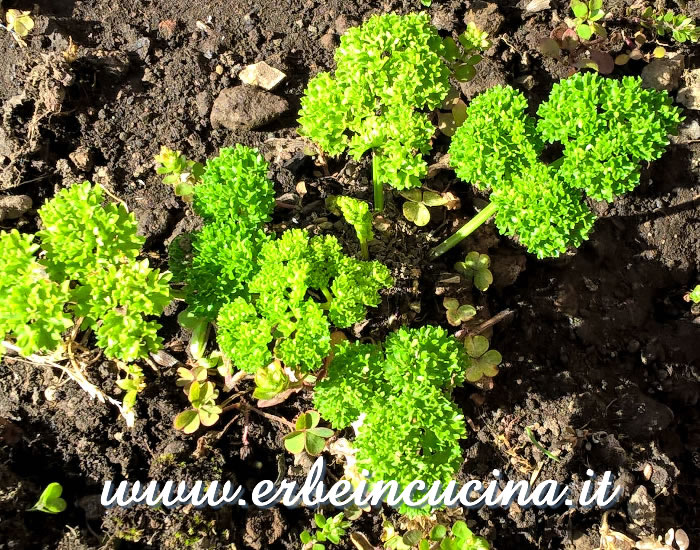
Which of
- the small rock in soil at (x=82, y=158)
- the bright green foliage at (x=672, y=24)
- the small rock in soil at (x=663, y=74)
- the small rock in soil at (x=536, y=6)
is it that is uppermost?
the small rock in soil at (x=536, y=6)

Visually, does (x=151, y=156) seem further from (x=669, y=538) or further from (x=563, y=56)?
(x=669, y=538)

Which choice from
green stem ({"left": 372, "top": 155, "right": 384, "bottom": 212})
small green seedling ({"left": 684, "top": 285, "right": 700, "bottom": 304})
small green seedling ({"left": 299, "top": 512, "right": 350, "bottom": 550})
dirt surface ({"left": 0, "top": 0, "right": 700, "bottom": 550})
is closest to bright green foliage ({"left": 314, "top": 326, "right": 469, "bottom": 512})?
small green seedling ({"left": 299, "top": 512, "right": 350, "bottom": 550})

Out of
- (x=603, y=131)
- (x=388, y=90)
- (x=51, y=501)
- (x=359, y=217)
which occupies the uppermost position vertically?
(x=388, y=90)

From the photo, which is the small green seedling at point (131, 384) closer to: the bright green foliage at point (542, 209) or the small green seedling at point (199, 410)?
the small green seedling at point (199, 410)

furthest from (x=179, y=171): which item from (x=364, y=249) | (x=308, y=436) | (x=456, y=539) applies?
(x=456, y=539)

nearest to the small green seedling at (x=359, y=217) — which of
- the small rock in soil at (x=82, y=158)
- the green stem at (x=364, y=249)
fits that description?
the green stem at (x=364, y=249)

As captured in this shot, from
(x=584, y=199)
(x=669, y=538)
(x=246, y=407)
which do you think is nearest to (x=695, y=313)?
(x=584, y=199)

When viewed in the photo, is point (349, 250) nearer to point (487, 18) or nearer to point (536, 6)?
point (487, 18)

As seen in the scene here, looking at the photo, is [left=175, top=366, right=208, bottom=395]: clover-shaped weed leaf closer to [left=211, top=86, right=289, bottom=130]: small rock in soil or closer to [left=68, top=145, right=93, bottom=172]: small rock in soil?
[left=68, top=145, right=93, bottom=172]: small rock in soil
